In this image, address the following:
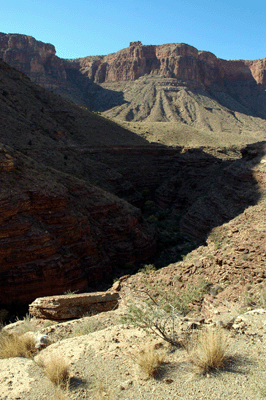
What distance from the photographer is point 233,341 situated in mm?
5750

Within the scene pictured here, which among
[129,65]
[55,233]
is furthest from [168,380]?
[129,65]

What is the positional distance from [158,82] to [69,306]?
341 feet

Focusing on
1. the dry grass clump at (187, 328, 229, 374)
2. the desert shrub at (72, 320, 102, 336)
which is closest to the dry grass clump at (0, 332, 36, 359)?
the desert shrub at (72, 320, 102, 336)

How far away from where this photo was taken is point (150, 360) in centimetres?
512

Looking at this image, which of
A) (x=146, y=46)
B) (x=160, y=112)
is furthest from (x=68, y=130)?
(x=146, y=46)

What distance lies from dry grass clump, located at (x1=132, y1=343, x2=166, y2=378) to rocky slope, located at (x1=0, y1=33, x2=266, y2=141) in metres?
78.8

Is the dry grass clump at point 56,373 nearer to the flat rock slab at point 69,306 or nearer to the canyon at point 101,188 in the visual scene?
the flat rock slab at point 69,306

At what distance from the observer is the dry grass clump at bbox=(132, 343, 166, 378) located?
16.8ft

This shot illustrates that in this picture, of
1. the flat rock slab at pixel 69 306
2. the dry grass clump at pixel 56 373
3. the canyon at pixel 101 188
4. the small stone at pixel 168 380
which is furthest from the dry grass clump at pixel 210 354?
the canyon at pixel 101 188

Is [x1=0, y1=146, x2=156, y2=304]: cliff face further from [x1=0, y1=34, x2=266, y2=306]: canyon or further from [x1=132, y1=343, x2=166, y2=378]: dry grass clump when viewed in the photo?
[x1=132, y1=343, x2=166, y2=378]: dry grass clump

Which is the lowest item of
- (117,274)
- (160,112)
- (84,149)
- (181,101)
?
(117,274)

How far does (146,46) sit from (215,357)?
124 meters

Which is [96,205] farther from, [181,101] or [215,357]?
[181,101]

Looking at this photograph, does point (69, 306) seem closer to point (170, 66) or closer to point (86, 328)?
point (86, 328)
